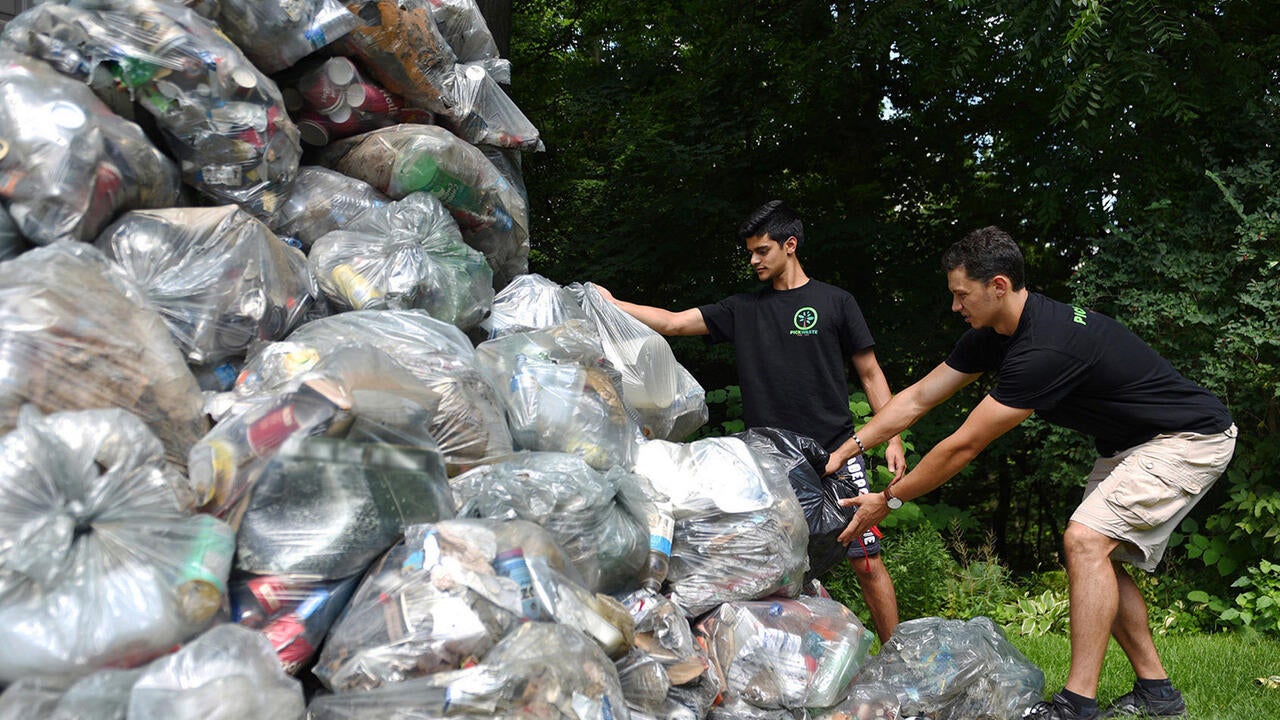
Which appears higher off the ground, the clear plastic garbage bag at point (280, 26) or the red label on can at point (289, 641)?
the clear plastic garbage bag at point (280, 26)

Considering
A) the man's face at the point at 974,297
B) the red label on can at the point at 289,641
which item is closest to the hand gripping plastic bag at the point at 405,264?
the red label on can at the point at 289,641

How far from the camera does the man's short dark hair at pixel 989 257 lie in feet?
11.5

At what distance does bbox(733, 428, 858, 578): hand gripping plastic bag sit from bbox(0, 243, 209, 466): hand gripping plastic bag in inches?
78.0

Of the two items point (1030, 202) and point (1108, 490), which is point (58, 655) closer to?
point (1108, 490)

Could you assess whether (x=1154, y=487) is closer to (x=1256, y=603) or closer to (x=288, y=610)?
(x=1256, y=603)

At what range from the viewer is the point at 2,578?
1.79 meters

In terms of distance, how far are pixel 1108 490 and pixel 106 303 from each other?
126 inches

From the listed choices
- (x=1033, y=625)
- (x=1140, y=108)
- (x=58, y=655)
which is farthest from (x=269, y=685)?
(x=1140, y=108)

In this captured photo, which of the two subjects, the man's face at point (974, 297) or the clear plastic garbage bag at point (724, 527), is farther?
the man's face at point (974, 297)

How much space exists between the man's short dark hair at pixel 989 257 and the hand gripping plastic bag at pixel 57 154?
2.60 metres

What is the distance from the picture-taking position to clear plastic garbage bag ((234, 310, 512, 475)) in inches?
105

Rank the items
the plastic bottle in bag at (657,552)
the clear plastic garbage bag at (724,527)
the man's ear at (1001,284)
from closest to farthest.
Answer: the plastic bottle in bag at (657,552), the clear plastic garbage bag at (724,527), the man's ear at (1001,284)

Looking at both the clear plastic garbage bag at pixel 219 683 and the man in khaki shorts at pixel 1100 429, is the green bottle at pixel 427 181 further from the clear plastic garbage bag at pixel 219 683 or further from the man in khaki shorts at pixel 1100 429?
the clear plastic garbage bag at pixel 219 683

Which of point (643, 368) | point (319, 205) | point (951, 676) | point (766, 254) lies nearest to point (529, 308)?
point (643, 368)
